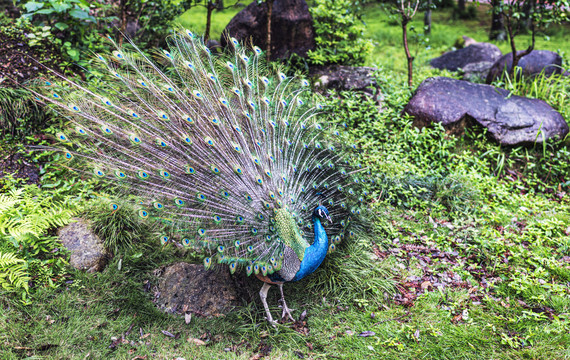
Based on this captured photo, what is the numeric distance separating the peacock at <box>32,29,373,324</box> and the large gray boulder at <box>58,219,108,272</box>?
0.87m

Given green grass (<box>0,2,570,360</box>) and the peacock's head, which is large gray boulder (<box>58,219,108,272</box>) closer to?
green grass (<box>0,2,570,360</box>)

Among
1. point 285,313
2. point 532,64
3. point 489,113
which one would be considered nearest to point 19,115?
point 285,313

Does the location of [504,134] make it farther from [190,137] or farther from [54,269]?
[54,269]

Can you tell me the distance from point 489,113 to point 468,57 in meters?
3.68

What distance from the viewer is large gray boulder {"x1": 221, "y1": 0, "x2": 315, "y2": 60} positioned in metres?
7.46

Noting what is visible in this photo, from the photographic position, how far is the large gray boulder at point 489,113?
608cm

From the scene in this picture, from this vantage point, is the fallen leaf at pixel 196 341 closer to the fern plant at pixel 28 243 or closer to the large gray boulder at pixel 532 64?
the fern plant at pixel 28 243

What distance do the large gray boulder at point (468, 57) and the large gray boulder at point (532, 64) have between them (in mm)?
1252

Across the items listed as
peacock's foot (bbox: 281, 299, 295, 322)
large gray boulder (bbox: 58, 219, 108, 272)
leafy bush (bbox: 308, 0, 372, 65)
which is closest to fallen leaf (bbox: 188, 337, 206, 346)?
peacock's foot (bbox: 281, 299, 295, 322)

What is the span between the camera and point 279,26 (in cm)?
748

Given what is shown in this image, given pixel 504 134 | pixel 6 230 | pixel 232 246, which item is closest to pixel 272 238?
pixel 232 246

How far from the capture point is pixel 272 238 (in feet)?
11.2

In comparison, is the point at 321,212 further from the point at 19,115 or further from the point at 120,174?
the point at 19,115

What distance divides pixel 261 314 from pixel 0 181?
3.45 m
